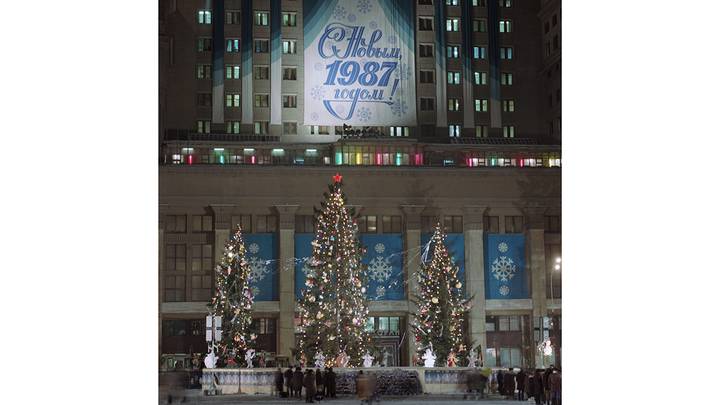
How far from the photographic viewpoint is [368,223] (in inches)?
1531

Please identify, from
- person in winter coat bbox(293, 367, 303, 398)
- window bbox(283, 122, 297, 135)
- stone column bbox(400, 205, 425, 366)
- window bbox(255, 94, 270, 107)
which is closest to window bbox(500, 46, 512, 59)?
stone column bbox(400, 205, 425, 366)

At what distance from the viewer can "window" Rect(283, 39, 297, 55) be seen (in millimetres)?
39219

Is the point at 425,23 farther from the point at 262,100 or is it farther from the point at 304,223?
the point at 304,223

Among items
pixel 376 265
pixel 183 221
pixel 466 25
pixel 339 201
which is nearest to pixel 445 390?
pixel 339 201

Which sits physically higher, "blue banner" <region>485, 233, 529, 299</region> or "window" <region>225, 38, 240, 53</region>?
"window" <region>225, 38, 240, 53</region>

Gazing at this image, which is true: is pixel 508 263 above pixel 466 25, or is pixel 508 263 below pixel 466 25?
below

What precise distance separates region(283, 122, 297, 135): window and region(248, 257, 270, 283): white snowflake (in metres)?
4.91

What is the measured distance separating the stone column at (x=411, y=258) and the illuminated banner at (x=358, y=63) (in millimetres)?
3708

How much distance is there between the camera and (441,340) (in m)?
31.0

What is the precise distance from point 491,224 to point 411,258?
10.7ft

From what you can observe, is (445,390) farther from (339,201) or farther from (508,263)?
(508,263)

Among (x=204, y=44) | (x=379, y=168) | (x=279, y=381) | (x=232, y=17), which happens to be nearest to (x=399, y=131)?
(x=379, y=168)

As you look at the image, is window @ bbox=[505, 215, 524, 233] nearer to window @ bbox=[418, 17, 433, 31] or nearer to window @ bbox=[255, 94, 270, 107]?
window @ bbox=[418, 17, 433, 31]

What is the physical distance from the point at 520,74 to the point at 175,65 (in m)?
12.4
